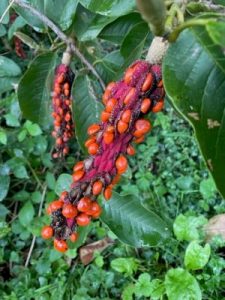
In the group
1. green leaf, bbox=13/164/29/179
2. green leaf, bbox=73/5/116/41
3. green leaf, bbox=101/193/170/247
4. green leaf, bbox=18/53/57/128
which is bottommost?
green leaf, bbox=13/164/29/179

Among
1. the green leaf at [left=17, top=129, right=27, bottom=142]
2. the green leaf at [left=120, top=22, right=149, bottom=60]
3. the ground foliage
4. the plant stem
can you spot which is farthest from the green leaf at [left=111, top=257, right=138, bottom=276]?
the plant stem

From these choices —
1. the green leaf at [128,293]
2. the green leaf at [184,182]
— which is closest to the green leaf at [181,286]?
the green leaf at [128,293]

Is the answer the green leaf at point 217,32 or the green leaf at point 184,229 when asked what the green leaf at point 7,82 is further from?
the green leaf at point 217,32

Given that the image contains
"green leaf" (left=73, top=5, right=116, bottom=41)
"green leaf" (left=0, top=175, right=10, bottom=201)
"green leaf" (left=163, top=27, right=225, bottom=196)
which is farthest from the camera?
"green leaf" (left=0, top=175, right=10, bottom=201)

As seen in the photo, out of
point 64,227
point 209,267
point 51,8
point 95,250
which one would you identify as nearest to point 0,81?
point 51,8

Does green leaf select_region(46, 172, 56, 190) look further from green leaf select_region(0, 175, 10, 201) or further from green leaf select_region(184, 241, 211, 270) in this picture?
green leaf select_region(184, 241, 211, 270)

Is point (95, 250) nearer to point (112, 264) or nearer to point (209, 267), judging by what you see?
point (112, 264)
